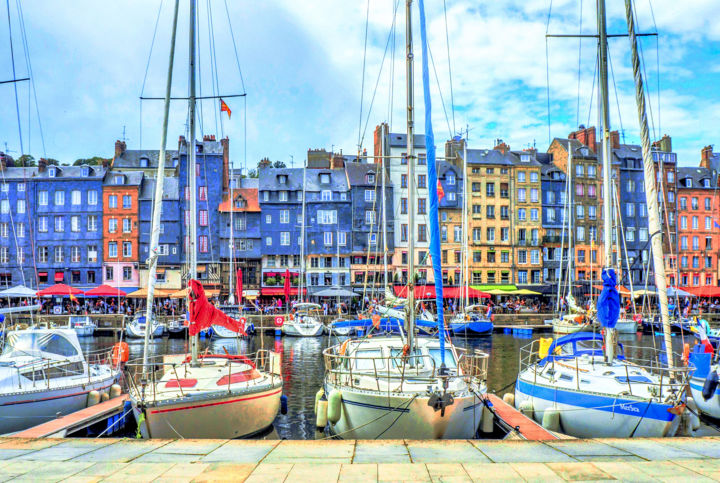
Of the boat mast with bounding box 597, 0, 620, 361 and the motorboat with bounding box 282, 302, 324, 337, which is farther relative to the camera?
the motorboat with bounding box 282, 302, 324, 337

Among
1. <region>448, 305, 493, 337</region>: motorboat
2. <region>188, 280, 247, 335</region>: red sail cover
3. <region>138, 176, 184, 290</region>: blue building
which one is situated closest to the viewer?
<region>188, 280, 247, 335</region>: red sail cover

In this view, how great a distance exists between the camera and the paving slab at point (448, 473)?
8.05 metres

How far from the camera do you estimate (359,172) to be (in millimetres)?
70875

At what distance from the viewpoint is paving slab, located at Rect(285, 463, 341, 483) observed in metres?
8.11

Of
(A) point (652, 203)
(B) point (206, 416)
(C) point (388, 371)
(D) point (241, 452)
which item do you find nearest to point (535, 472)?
(D) point (241, 452)

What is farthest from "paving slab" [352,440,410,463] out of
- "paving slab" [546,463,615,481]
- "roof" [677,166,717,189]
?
"roof" [677,166,717,189]

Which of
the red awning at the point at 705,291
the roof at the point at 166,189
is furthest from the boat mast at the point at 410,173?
the roof at the point at 166,189

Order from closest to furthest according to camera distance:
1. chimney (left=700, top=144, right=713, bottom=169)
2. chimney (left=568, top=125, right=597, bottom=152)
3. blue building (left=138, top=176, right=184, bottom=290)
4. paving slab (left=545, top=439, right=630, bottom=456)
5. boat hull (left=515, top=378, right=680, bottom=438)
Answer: paving slab (left=545, top=439, right=630, bottom=456), boat hull (left=515, top=378, right=680, bottom=438), blue building (left=138, top=176, right=184, bottom=290), chimney (left=568, top=125, right=597, bottom=152), chimney (left=700, top=144, right=713, bottom=169)

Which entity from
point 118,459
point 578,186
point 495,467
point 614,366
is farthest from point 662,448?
point 578,186

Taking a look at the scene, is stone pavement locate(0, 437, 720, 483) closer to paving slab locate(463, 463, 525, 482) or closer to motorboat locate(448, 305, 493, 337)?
paving slab locate(463, 463, 525, 482)

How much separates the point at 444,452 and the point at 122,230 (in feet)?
210

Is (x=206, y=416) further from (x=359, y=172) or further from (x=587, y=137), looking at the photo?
(x=587, y=137)

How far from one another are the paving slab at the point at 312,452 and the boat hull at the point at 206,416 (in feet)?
14.2

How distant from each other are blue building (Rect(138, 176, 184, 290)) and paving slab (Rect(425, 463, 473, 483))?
6082 cm
